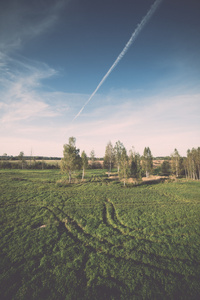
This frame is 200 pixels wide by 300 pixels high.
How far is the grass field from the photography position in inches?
322

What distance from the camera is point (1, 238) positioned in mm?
12875

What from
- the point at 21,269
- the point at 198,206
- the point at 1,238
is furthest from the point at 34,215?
the point at 198,206

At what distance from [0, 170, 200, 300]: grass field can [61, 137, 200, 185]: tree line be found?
72.0ft

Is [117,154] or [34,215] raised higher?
[117,154]

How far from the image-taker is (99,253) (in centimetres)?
1116

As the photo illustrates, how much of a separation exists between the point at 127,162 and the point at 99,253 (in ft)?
109

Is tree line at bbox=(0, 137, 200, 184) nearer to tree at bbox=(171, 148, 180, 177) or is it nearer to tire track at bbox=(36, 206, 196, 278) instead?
tree at bbox=(171, 148, 180, 177)

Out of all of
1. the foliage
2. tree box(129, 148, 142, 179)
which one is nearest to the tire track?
tree box(129, 148, 142, 179)

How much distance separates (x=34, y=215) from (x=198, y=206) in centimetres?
2853

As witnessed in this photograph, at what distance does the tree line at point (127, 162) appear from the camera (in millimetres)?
41719

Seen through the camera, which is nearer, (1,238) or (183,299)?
(183,299)

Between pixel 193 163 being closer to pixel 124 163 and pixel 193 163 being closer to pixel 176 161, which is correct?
pixel 176 161

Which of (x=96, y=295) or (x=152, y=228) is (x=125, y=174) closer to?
(x=152, y=228)

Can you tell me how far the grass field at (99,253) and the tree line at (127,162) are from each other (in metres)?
21.9
